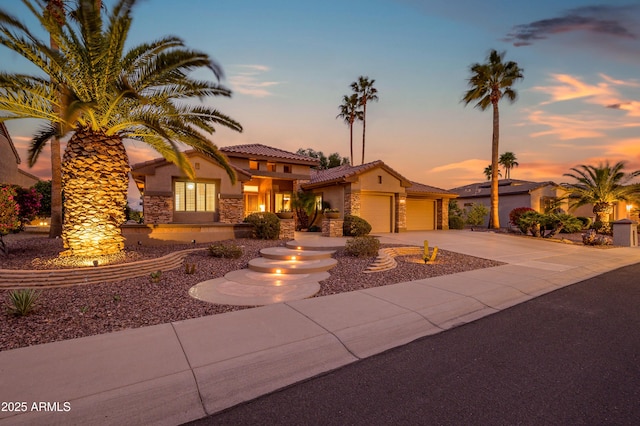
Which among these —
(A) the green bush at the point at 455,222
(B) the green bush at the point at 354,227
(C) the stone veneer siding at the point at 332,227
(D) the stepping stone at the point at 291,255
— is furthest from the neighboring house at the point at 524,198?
(D) the stepping stone at the point at 291,255

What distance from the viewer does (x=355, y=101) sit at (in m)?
39.5

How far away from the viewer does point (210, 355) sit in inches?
149

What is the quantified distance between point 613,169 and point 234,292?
92.5 ft

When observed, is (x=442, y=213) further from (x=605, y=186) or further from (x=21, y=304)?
(x=21, y=304)

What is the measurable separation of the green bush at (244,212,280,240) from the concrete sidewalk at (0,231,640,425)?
343 inches

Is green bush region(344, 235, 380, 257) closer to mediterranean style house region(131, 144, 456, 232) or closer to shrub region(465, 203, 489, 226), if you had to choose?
mediterranean style house region(131, 144, 456, 232)

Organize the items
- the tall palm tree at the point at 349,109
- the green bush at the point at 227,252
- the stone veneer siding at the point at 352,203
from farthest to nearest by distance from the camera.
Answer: the tall palm tree at the point at 349,109
the stone veneer siding at the point at 352,203
the green bush at the point at 227,252

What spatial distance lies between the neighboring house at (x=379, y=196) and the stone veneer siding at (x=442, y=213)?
607 mm

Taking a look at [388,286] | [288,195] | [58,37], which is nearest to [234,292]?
[388,286]

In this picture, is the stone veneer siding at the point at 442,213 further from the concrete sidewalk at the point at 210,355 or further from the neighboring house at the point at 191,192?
the concrete sidewalk at the point at 210,355

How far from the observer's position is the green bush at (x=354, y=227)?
17219 millimetres

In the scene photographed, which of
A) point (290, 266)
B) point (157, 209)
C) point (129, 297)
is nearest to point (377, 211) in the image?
point (290, 266)

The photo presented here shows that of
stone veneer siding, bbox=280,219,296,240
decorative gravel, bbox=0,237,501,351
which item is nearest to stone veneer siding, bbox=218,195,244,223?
stone veneer siding, bbox=280,219,296,240

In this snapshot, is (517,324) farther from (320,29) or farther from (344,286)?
(320,29)
